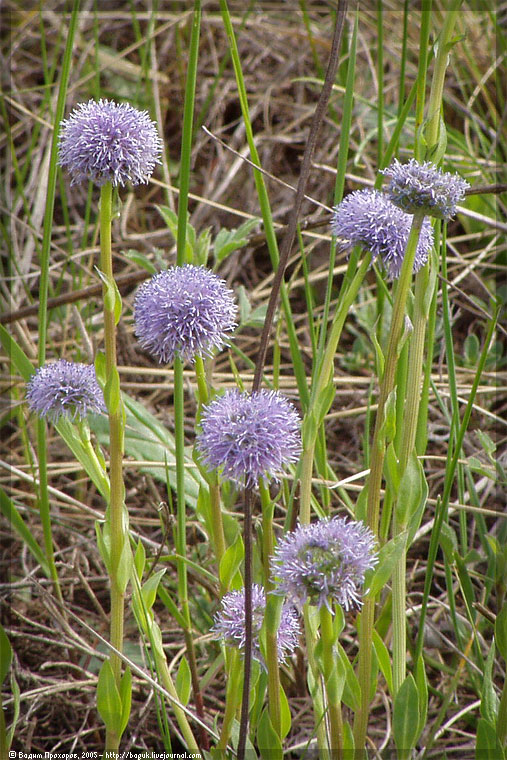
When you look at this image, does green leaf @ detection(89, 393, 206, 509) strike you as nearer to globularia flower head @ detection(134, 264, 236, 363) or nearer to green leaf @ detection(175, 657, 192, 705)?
green leaf @ detection(175, 657, 192, 705)

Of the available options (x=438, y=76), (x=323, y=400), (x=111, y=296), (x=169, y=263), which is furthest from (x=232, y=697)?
(x=169, y=263)

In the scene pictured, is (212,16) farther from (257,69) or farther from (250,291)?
(250,291)

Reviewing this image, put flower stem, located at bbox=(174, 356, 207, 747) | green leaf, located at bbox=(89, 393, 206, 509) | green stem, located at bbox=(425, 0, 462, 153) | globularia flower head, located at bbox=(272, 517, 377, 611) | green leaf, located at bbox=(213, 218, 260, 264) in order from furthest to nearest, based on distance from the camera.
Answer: green leaf, located at bbox=(89, 393, 206, 509), green leaf, located at bbox=(213, 218, 260, 264), flower stem, located at bbox=(174, 356, 207, 747), green stem, located at bbox=(425, 0, 462, 153), globularia flower head, located at bbox=(272, 517, 377, 611)

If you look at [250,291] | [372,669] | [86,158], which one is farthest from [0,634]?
[250,291]

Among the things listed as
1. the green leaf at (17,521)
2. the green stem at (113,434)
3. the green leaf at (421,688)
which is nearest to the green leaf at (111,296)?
the green stem at (113,434)

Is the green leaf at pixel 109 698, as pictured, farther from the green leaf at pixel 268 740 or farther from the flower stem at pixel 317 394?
the flower stem at pixel 317 394

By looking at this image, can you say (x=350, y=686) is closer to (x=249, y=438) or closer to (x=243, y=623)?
(x=243, y=623)

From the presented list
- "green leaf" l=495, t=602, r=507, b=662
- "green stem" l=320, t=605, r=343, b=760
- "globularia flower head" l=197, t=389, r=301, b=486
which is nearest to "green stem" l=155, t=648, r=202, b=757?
"green stem" l=320, t=605, r=343, b=760
